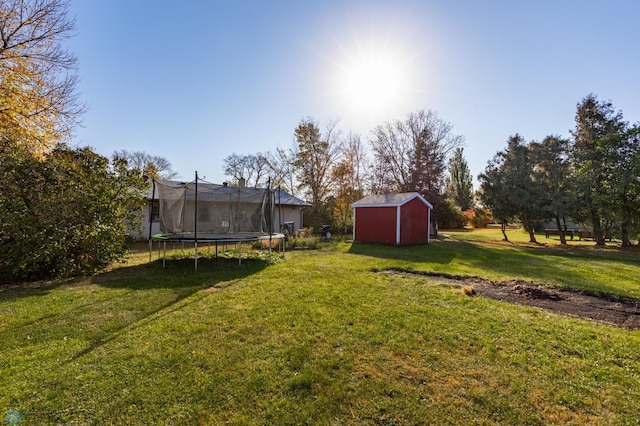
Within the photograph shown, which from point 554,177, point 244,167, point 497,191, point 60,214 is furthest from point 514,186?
point 244,167

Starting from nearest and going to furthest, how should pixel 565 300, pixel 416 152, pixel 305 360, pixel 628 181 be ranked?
pixel 305 360, pixel 565 300, pixel 628 181, pixel 416 152

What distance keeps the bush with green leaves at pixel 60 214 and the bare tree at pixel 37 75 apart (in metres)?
1.92

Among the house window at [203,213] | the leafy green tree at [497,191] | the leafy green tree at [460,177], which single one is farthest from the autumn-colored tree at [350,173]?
the leafy green tree at [460,177]

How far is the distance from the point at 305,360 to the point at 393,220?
12315mm

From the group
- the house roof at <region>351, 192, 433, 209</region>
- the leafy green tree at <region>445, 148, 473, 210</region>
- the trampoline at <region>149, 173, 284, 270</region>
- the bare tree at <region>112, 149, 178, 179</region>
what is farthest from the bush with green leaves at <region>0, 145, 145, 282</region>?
the leafy green tree at <region>445, 148, 473, 210</region>

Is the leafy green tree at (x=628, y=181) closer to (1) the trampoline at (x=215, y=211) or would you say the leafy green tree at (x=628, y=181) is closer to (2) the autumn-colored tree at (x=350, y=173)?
(2) the autumn-colored tree at (x=350, y=173)

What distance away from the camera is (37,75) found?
8508 millimetres

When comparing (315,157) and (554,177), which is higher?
(315,157)

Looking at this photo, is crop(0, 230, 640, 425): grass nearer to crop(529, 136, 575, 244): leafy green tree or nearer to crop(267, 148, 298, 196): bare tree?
crop(529, 136, 575, 244): leafy green tree

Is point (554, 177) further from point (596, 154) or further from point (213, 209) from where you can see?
point (213, 209)

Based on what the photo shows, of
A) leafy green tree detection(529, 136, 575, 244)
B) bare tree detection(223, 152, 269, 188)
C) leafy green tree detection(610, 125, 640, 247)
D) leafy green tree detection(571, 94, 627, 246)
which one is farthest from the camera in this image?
bare tree detection(223, 152, 269, 188)

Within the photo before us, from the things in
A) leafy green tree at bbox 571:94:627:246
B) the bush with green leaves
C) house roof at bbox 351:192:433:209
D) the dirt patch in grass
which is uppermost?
leafy green tree at bbox 571:94:627:246

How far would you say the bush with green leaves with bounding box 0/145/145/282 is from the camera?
19.0 ft

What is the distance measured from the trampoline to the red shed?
7496 millimetres
